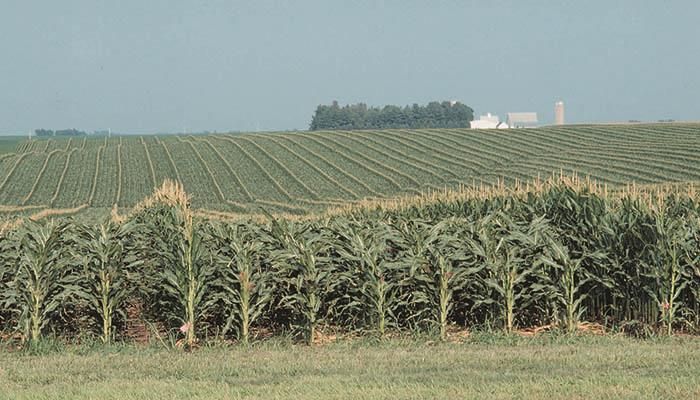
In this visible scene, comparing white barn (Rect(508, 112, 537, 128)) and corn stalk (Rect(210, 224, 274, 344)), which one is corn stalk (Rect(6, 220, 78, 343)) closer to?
corn stalk (Rect(210, 224, 274, 344))

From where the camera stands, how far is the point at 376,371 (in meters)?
8.34

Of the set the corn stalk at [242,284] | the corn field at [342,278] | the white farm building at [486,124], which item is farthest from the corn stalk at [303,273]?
the white farm building at [486,124]

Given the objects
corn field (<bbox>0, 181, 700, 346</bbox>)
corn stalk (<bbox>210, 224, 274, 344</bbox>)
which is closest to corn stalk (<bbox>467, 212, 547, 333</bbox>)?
corn field (<bbox>0, 181, 700, 346</bbox>)

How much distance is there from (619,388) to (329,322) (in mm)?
4907

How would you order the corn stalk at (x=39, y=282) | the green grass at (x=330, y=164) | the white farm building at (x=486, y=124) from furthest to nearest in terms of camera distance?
the white farm building at (x=486, y=124)
the green grass at (x=330, y=164)
the corn stalk at (x=39, y=282)

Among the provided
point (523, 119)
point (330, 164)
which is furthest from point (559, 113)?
point (330, 164)

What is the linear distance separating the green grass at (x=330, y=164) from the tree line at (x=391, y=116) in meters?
69.0

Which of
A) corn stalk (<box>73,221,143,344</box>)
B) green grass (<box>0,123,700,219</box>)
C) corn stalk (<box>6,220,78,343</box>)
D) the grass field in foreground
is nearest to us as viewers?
the grass field in foreground

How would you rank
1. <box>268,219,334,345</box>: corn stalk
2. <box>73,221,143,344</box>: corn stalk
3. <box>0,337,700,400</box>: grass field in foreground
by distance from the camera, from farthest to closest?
1. <box>73,221,143,344</box>: corn stalk
2. <box>268,219,334,345</box>: corn stalk
3. <box>0,337,700,400</box>: grass field in foreground

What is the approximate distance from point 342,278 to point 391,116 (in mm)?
141830

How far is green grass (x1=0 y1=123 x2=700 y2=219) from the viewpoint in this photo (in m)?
50.7

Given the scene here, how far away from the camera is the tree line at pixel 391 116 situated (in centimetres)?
15025

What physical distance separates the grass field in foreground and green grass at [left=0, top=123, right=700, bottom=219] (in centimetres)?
3376

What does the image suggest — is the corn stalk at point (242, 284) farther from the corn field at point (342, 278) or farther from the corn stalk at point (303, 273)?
the corn stalk at point (303, 273)
